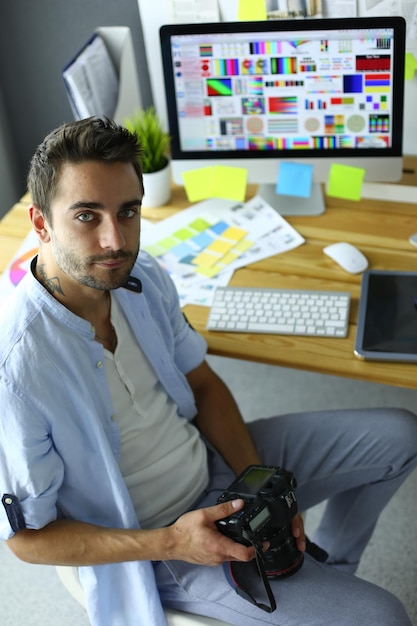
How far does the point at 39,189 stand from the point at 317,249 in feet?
2.66

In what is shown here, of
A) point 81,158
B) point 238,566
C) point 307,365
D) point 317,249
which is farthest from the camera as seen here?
point 317,249

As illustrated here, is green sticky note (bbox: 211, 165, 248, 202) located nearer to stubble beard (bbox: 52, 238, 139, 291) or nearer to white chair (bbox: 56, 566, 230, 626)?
stubble beard (bbox: 52, 238, 139, 291)

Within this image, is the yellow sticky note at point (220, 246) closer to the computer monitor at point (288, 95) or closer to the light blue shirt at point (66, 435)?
the computer monitor at point (288, 95)

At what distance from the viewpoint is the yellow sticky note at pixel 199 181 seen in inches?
86.0

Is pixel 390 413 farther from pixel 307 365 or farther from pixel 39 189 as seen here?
pixel 39 189

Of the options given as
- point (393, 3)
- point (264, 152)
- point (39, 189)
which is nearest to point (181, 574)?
point (39, 189)

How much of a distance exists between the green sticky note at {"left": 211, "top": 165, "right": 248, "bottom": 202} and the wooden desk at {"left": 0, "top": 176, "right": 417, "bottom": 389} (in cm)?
7

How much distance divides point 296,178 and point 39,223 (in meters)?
0.86

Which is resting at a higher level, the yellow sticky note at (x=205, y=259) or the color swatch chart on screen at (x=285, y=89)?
the color swatch chart on screen at (x=285, y=89)

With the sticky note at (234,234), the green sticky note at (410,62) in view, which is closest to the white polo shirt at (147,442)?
the sticky note at (234,234)

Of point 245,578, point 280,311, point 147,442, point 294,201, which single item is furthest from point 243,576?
point 294,201

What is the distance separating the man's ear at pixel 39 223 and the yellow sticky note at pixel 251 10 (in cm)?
98

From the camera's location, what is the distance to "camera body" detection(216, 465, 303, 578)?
1.40 metres

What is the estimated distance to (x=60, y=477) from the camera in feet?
4.69
